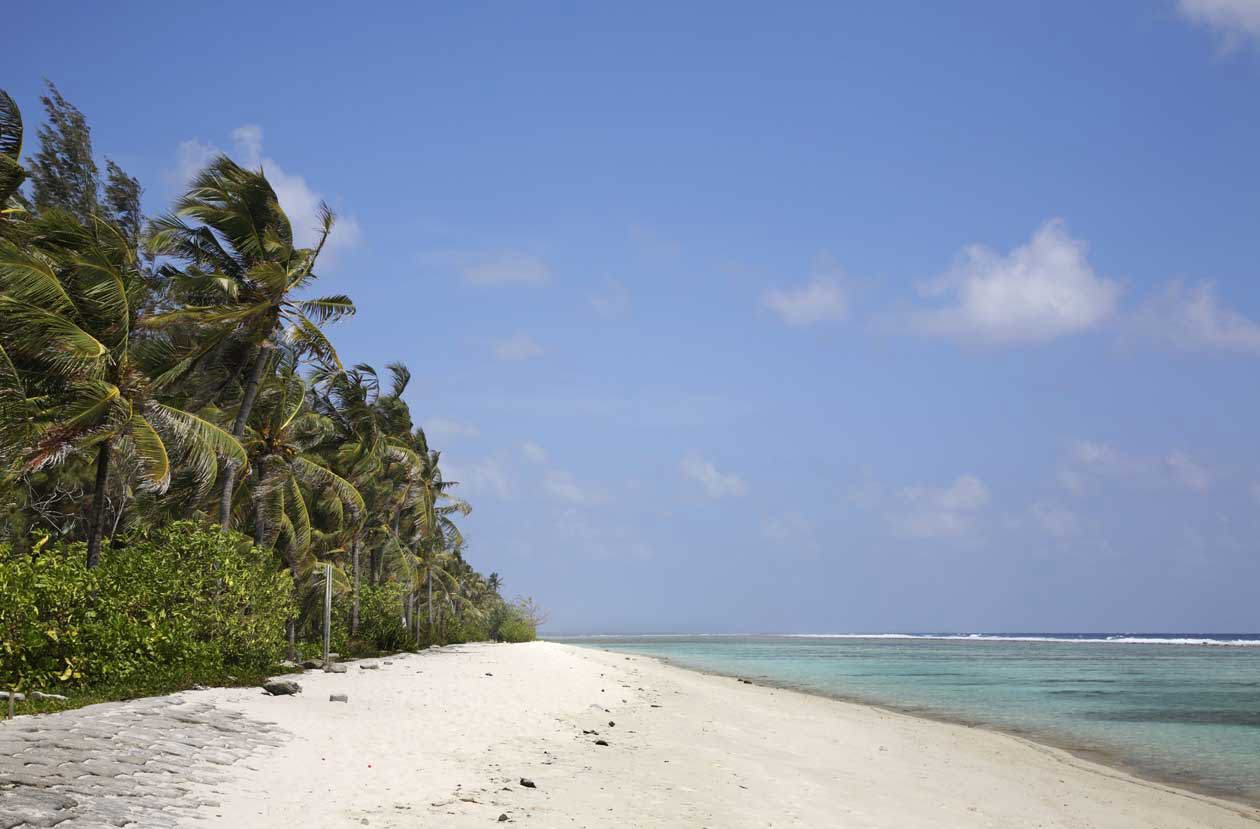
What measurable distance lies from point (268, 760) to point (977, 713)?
24.3 m

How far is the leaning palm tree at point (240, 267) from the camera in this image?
22.8m

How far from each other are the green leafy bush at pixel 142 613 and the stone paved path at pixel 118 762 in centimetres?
301

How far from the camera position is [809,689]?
35.6 metres

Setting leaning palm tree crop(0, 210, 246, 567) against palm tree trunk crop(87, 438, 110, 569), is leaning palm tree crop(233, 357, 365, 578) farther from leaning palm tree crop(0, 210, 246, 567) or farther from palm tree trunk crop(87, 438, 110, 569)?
palm tree trunk crop(87, 438, 110, 569)

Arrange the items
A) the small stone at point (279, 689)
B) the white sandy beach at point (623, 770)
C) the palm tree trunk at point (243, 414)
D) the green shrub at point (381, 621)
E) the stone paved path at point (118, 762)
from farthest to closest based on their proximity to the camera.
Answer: the green shrub at point (381, 621), the palm tree trunk at point (243, 414), the small stone at point (279, 689), the white sandy beach at point (623, 770), the stone paved path at point (118, 762)

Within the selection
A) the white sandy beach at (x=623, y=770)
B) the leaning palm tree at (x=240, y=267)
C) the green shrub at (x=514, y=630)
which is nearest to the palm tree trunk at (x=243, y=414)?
the leaning palm tree at (x=240, y=267)

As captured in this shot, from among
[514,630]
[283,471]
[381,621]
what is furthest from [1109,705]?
[514,630]

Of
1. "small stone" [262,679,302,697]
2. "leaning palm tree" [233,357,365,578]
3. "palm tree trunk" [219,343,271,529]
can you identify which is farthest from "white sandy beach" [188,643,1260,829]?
"leaning palm tree" [233,357,365,578]

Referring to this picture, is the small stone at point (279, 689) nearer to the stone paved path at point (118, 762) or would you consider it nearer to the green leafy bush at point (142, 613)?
the green leafy bush at point (142, 613)

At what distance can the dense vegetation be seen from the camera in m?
15.1

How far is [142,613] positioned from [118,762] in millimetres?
8836

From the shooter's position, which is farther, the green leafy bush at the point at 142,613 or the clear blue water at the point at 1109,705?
the clear blue water at the point at 1109,705

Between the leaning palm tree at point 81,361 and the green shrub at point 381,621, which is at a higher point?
the leaning palm tree at point 81,361

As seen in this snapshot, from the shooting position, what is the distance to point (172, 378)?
70.9 feet
